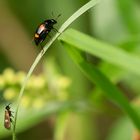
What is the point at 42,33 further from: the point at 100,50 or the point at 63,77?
the point at 63,77

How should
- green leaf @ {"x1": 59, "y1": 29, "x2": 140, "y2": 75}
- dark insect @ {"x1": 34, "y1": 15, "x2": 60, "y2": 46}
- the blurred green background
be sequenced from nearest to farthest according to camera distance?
green leaf @ {"x1": 59, "y1": 29, "x2": 140, "y2": 75}, dark insect @ {"x1": 34, "y1": 15, "x2": 60, "y2": 46}, the blurred green background

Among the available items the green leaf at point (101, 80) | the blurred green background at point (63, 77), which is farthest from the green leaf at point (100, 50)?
the blurred green background at point (63, 77)

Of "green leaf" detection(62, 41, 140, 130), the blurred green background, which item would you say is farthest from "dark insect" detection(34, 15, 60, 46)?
the blurred green background

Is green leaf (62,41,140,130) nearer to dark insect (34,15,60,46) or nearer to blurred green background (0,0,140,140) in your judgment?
dark insect (34,15,60,46)

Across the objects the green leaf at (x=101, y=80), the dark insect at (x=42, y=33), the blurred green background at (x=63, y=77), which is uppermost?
the blurred green background at (x=63, y=77)

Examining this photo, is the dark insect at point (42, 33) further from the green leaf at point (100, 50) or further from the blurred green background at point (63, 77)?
the blurred green background at point (63, 77)

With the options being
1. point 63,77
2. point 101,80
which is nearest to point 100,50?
point 101,80
